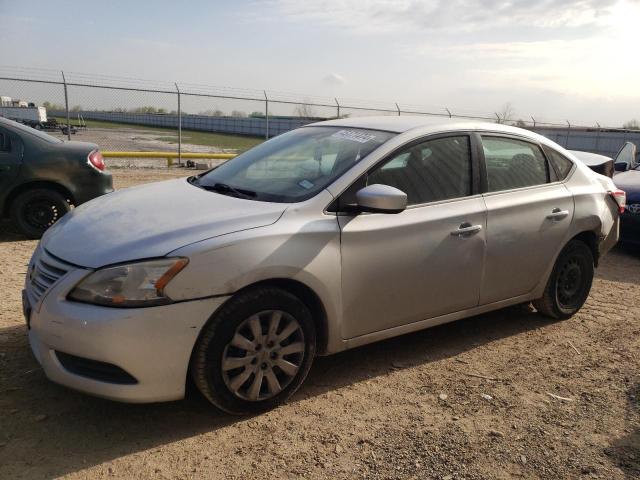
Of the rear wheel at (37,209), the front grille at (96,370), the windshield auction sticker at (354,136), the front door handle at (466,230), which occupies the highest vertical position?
the windshield auction sticker at (354,136)

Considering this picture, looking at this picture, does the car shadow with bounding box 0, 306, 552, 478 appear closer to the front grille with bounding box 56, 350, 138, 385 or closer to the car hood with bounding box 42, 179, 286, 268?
the front grille with bounding box 56, 350, 138, 385

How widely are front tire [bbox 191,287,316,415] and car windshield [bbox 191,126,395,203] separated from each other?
2.25 ft

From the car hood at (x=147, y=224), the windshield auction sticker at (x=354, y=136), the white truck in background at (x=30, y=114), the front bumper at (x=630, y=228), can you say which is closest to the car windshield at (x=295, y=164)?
the windshield auction sticker at (x=354, y=136)

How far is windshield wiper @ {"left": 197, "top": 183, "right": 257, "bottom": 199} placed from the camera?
360cm

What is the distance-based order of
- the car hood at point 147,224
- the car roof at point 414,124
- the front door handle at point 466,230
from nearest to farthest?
the car hood at point 147,224, the front door handle at point 466,230, the car roof at point 414,124

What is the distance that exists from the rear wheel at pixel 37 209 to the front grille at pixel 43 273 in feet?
13.1

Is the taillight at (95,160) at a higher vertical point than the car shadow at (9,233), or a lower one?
higher

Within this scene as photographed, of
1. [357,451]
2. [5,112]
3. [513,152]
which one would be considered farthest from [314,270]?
[5,112]

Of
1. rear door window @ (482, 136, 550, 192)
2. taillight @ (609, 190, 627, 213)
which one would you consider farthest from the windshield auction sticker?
taillight @ (609, 190, 627, 213)

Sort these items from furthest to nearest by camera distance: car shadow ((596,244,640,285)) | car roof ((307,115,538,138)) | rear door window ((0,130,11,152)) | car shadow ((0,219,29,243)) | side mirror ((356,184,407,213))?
car shadow ((0,219,29,243)), rear door window ((0,130,11,152)), car shadow ((596,244,640,285)), car roof ((307,115,538,138)), side mirror ((356,184,407,213))

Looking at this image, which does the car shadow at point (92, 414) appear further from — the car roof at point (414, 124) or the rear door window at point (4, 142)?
the rear door window at point (4, 142)

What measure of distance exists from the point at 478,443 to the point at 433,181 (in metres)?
1.69

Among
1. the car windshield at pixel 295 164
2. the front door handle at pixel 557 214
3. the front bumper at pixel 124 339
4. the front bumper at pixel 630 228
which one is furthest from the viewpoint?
the front bumper at pixel 630 228

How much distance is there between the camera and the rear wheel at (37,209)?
682 cm
